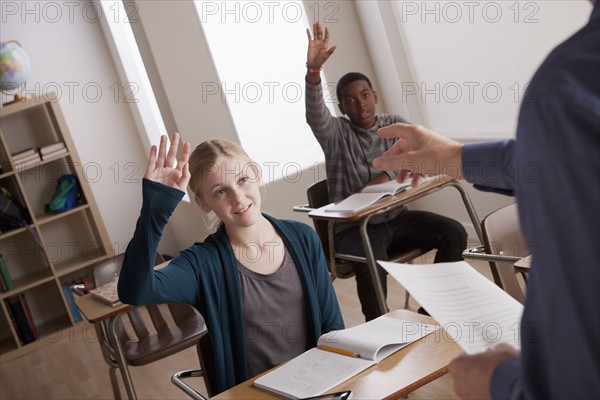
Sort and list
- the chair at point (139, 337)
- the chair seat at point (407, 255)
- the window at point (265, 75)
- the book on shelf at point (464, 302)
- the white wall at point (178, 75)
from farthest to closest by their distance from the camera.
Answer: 1. the window at point (265, 75)
2. the white wall at point (178, 75)
3. the chair seat at point (407, 255)
4. the chair at point (139, 337)
5. the book on shelf at point (464, 302)

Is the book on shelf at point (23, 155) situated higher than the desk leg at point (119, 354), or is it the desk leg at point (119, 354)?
the book on shelf at point (23, 155)

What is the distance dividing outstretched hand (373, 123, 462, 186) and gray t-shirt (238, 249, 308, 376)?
0.84 metres

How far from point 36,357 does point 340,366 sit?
419 cm

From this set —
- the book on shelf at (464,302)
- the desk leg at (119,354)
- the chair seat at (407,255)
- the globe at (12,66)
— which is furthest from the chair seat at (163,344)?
the globe at (12,66)

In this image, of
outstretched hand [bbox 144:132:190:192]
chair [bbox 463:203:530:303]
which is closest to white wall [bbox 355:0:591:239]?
chair [bbox 463:203:530:303]

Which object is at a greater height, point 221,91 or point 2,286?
point 221,91

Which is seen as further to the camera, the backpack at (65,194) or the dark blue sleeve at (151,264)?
the backpack at (65,194)

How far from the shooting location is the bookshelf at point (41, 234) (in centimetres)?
534

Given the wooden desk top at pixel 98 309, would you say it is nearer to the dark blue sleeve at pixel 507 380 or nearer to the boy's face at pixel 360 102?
the boy's face at pixel 360 102

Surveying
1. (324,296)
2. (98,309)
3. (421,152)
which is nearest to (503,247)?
(324,296)

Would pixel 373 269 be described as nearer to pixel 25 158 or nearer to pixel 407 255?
pixel 407 255

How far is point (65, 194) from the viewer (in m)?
5.52

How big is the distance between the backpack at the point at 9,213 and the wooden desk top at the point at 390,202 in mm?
2919

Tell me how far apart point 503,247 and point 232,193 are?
90 cm
